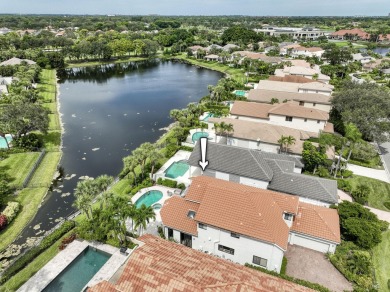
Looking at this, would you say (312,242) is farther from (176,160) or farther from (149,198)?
(176,160)

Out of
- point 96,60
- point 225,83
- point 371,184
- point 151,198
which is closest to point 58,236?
point 151,198

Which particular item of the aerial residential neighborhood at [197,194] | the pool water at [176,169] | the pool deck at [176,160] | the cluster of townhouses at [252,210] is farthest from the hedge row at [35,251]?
the pool water at [176,169]

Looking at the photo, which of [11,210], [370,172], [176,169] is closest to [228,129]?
[176,169]

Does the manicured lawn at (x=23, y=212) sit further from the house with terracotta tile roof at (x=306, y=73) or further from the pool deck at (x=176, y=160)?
the house with terracotta tile roof at (x=306, y=73)

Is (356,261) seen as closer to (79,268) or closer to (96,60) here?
(79,268)

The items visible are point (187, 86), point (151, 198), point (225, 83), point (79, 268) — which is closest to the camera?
point (79, 268)

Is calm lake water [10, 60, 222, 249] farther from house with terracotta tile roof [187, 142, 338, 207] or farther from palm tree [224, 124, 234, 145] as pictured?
house with terracotta tile roof [187, 142, 338, 207]
